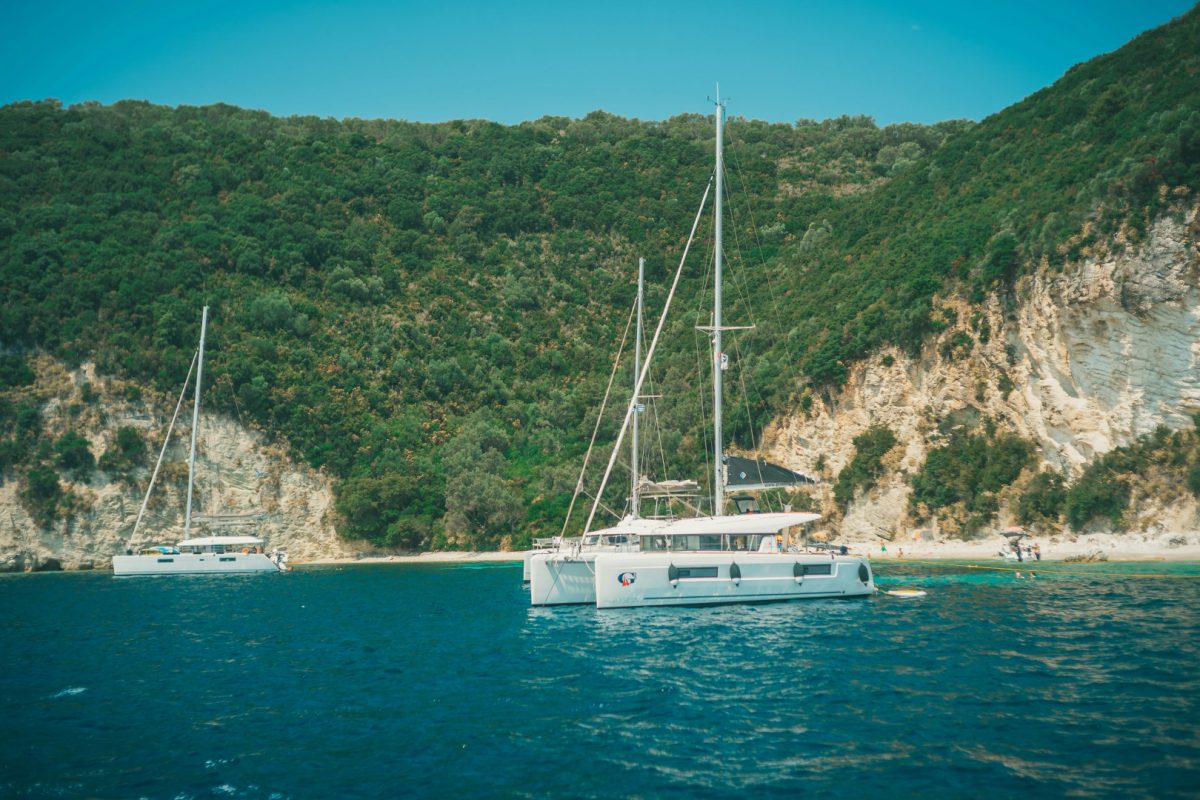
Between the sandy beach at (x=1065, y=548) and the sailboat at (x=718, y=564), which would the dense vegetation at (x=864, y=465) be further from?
the sailboat at (x=718, y=564)

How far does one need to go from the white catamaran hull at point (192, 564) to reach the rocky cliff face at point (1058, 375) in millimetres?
42184

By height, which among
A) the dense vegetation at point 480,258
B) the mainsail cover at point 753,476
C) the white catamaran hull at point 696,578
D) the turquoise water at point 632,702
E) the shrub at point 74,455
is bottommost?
the turquoise water at point 632,702

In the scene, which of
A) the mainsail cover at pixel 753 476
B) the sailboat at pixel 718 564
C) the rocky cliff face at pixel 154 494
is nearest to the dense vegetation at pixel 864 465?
the mainsail cover at pixel 753 476

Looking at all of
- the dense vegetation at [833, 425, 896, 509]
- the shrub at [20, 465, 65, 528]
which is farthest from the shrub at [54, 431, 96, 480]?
the dense vegetation at [833, 425, 896, 509]

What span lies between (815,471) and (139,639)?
160ft

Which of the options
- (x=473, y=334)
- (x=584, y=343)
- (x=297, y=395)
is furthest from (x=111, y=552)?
(x=584, y=343)

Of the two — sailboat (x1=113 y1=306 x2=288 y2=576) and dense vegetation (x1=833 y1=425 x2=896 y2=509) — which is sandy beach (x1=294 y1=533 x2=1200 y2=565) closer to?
dense vegetation (x1=833 y1=425 x2=896 y2=509)

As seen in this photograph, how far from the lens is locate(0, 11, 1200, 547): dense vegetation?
2522 inches

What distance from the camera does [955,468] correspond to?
5669cm

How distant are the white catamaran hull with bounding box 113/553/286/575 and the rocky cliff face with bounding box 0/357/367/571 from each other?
16.7ft

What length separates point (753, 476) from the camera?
117ft

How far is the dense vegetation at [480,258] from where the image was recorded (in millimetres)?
64062

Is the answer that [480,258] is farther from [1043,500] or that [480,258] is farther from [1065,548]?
[1065,548]

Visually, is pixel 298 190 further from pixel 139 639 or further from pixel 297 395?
pixel 139 639
